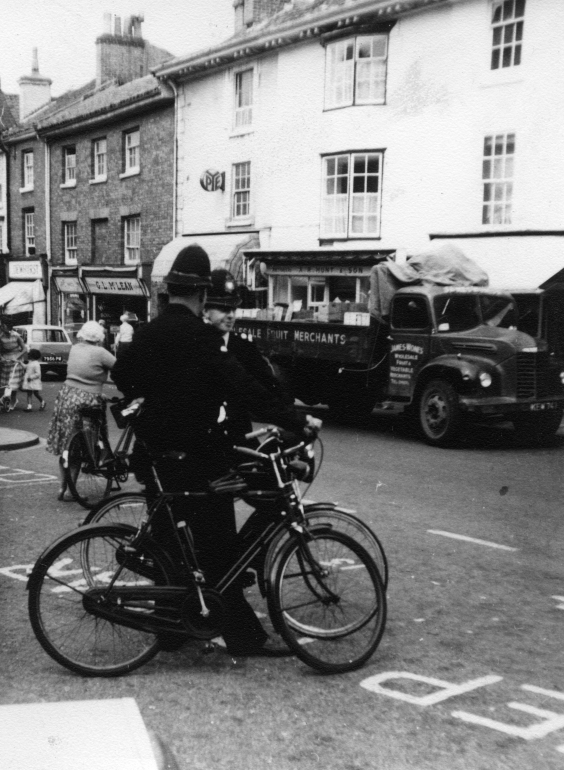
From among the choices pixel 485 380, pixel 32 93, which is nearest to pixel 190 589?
pixel 485 380

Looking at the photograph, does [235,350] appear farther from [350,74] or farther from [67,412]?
[350,74]

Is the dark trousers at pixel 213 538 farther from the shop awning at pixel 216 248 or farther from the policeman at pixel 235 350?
the shop awning at pixel 216 248

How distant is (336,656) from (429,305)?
9.76 metres

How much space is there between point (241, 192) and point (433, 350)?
14313 mm

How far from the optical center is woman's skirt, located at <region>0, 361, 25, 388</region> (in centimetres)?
1719

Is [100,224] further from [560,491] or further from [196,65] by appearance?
[560,491]

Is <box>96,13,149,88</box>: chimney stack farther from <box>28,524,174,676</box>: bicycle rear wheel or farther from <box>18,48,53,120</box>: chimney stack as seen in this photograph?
<box>28,524,174,676</box>: bicycle rear wheel

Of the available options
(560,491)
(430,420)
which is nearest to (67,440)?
(560,491)

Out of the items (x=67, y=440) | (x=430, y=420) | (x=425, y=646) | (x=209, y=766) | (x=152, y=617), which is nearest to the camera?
(x=209, y=766)

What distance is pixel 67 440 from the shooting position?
27.8 feet

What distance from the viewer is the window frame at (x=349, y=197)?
74.0ft

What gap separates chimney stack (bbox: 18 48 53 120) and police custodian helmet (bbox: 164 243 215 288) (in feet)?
125

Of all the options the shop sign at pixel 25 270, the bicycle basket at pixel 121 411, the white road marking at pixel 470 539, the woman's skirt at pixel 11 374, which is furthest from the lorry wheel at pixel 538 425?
the shop sign at pixel 25 270

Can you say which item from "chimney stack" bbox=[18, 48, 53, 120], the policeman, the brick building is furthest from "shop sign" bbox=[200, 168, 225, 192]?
the policeman
